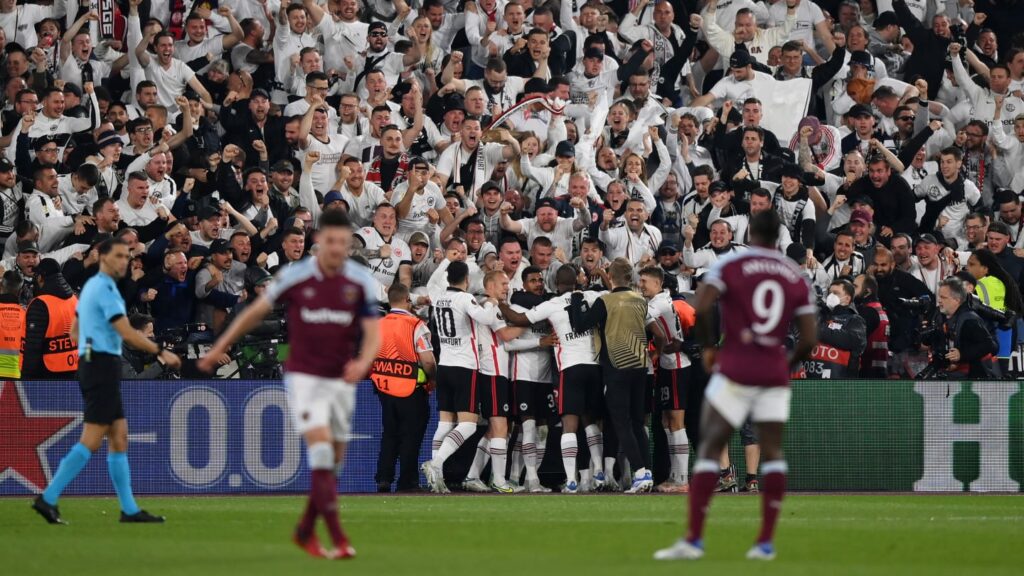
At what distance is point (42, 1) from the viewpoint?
22797 mm

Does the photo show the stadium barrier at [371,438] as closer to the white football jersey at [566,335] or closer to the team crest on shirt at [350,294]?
the white football jersey at [566,335]

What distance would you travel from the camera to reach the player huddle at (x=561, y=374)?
55.0 feet

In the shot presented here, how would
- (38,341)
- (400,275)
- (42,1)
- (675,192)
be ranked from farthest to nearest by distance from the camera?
(42,1) < (675,192) < (400,275) < (38,341)

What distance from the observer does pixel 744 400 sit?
31.7ft

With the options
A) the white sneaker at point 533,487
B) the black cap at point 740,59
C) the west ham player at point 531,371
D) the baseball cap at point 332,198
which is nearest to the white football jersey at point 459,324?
the west ham player at point 531,371

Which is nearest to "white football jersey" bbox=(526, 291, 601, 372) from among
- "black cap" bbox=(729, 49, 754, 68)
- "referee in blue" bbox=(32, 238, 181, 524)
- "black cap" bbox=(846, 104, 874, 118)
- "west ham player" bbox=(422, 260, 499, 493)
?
"west ham player" bbox=(422, 260, 499, 493)

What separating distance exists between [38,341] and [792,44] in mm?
12453

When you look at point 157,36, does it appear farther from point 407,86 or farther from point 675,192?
point 675,192

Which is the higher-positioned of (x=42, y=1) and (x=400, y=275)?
(x=42, y=1)

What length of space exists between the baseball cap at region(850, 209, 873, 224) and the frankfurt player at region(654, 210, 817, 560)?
10.9 meters

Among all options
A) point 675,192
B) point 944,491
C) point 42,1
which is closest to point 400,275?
point 675,192

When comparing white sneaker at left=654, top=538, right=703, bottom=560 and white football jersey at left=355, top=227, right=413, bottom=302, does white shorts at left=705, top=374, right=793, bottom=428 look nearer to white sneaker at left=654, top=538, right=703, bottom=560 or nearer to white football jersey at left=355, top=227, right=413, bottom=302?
white sneaker at left=654, top=538, right=703, bottom=560

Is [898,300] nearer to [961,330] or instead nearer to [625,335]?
[961,330]

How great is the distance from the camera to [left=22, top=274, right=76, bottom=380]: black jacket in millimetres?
16359
